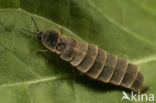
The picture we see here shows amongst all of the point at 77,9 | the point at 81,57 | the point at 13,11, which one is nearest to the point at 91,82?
the point at 81,57

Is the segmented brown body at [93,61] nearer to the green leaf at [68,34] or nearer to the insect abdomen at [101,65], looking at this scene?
the insect abdomen at [101,65]

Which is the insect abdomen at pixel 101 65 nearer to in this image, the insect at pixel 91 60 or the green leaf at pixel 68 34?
the insect at pixel 91 60

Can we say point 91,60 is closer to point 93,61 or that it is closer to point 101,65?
point 93,61

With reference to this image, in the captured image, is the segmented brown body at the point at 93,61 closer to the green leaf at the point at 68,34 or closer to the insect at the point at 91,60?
the insect at the point at 91,60

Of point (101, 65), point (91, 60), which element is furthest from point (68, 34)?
point (101, 65)

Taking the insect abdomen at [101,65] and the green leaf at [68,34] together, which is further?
the insect abdomen at [101,65]

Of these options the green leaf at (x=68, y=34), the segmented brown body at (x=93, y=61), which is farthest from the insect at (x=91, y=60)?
the green leaf at (x=68, y=34)

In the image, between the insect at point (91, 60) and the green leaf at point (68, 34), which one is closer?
the green leaf at point (68, 34)
